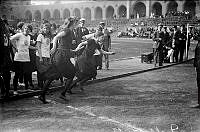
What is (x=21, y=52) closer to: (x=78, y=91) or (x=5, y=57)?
(x=5, y=57)

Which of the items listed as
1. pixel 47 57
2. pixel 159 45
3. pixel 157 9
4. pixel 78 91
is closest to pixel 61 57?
pixel 78 91

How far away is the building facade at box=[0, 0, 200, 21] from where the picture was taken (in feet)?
186

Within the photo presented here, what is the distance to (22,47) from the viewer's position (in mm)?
7793

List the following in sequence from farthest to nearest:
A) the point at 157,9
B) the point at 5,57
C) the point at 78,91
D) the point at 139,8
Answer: the point at 139,8 → the point at 157,9 → the point at 78,91 → the point at 5,57

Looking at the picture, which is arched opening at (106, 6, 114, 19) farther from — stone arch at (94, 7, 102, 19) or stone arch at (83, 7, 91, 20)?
stone arch at (83, 7, 91, 20)

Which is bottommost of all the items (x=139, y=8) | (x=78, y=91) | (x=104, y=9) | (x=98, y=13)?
(x=78, y=91)

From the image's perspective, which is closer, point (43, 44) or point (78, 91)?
point (78, 91)

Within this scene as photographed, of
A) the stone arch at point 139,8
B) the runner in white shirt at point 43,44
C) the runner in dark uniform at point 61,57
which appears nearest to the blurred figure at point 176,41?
the runner in white shirt at point 43,44

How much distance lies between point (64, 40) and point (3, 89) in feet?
6.49

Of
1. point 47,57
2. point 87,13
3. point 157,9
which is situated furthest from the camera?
point 87,13

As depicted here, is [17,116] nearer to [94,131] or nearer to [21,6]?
[94,131]

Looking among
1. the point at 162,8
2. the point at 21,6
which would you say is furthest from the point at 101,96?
the point at 21,6

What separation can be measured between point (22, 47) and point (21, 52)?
0.13 m

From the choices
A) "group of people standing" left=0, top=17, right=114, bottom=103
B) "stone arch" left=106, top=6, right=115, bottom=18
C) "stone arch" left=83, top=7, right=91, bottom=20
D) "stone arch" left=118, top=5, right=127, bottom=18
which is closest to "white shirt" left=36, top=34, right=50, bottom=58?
"group of people standing" left=0, top=17, right=114, bottom=103
